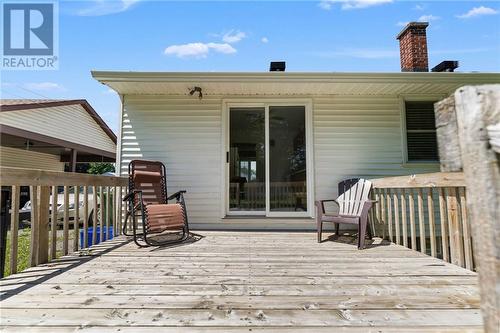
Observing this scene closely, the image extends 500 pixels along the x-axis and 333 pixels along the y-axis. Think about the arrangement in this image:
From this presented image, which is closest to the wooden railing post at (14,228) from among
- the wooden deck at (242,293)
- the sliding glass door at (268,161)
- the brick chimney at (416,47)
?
the wooden deck at (242,293)

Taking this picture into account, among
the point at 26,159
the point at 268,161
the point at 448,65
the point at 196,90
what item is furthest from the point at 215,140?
the point at 26,159

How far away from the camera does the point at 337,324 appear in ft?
5.17

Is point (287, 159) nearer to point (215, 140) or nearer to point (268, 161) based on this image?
point (268, 161)

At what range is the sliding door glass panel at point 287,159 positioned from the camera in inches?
195

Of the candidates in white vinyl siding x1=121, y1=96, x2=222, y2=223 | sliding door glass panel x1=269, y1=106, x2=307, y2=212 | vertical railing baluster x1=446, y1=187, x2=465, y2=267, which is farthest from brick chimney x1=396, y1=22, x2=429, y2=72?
white vinyl siding x1=121, y1=96, x2=222, y2=223

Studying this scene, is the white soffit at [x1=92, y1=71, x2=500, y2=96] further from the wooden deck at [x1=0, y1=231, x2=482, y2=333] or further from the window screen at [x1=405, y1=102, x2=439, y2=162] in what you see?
the wooden deck at [x1=0, y1=231, x2=482, y2=333]

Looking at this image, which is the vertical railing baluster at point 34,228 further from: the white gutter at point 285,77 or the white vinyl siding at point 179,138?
the white vinyl siding at point 179,138

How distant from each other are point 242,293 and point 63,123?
1205 centimetres

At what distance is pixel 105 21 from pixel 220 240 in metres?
5.34

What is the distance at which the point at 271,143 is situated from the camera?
5000mm

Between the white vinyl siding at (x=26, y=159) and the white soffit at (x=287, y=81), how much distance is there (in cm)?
914

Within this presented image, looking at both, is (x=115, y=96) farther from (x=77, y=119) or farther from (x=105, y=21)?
(x=77, y=119)

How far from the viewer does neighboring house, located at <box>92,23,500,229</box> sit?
195 inches

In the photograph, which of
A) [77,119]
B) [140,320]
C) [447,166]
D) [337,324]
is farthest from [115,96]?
[77,119]
